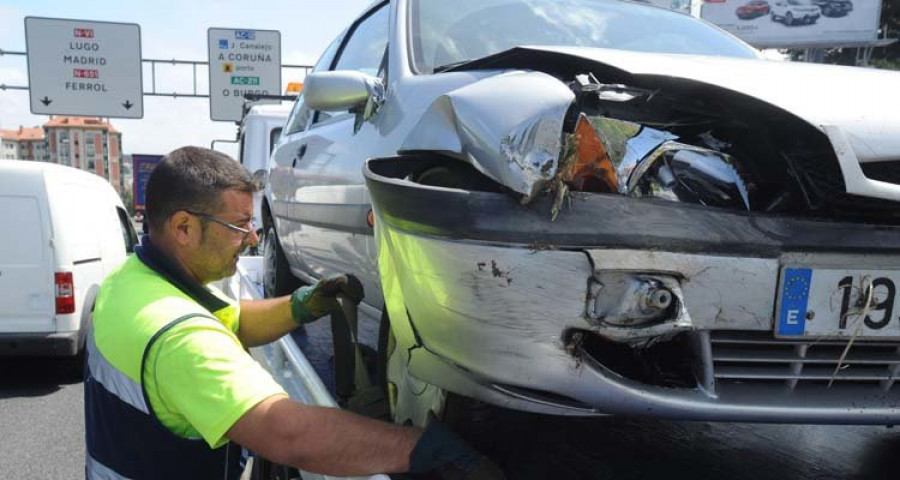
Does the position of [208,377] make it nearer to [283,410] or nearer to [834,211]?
[283,410]

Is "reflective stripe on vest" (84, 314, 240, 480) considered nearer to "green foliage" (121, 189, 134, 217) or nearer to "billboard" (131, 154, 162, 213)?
"green foliage" (121, 189, 134, 217)

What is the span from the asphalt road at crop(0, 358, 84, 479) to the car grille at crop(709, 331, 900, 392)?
11.0 feet

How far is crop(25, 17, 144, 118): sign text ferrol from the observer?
1356 centimetres

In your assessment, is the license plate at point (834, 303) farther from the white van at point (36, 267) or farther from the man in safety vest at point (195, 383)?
the white van at point (36, 267)

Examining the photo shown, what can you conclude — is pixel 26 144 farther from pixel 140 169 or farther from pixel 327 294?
pixel 327 294

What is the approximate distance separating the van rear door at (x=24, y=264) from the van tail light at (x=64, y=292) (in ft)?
0.16

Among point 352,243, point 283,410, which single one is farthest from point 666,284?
point 352,243

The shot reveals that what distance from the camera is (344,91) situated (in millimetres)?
2121

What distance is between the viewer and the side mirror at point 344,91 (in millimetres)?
2121

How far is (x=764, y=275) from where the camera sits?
1.22 meters

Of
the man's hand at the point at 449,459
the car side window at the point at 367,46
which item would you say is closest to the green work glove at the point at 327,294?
the car side window at the point at 367,46

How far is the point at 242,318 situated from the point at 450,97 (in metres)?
1.30

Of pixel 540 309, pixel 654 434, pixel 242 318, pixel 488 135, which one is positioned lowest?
pixel 654 434

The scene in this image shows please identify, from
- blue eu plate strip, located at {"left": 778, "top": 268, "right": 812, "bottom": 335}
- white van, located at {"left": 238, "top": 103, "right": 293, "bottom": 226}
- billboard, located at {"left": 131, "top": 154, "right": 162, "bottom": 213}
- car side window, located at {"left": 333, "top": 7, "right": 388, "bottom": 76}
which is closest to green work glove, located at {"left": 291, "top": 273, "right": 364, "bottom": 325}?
car side window, located at {"left": 333, "top": 7, "right": 388, "bottom": 76}
